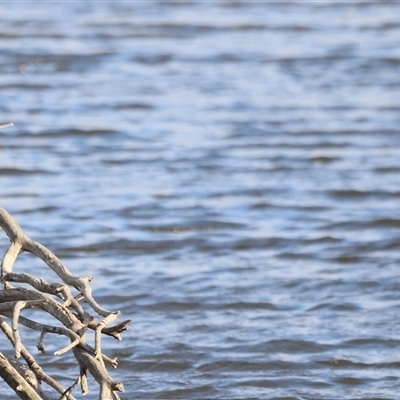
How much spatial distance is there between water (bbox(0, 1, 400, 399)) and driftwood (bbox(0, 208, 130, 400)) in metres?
1.49

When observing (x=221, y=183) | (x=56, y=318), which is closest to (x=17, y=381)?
(x=56, y=318)

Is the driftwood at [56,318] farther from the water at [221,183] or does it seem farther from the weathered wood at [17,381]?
the water at [221,183]

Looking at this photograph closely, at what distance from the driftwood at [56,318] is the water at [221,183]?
58.6 inches

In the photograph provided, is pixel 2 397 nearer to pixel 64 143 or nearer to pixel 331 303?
pixel 331 303

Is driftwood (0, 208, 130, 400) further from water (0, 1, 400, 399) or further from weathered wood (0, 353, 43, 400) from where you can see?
water (0, 1, 400, 399)

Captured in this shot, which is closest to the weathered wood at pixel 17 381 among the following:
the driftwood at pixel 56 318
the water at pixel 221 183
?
the driftwood at pixel 56 318

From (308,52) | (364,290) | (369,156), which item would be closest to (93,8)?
(308,52)

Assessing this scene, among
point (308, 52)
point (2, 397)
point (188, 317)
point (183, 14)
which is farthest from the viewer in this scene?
point (183, 14)

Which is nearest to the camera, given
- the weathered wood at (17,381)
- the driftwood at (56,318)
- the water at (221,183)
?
the driftwood at (56,318)

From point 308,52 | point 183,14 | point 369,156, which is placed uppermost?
point 183,14

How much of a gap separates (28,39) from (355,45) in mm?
3312

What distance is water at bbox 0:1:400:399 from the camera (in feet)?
18.7

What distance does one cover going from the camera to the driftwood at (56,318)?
11.4 ft

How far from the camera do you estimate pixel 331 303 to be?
6254 millimetres
